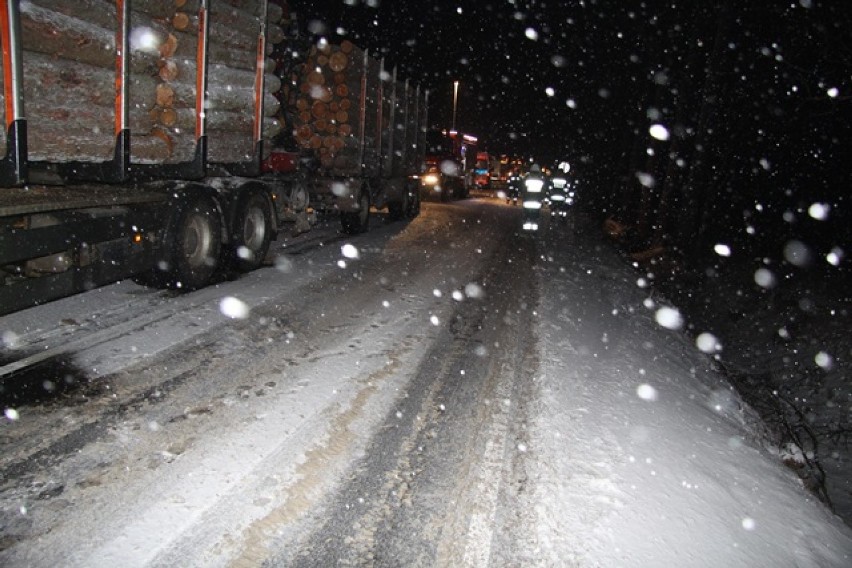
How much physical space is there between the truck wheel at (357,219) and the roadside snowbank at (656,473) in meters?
7.35

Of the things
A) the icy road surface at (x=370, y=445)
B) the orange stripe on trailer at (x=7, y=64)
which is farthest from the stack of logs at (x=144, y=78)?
the icy road surface at (x=370, y=445)

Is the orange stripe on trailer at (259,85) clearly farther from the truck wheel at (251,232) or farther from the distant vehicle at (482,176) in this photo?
the distant vehicle at (482,176)

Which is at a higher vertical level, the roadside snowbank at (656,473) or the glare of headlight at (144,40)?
the glare of headlight at (144,40)

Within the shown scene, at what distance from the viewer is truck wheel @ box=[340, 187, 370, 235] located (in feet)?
42.6

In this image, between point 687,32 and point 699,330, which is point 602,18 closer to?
point 687,32

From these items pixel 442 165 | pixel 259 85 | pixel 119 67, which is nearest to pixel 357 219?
pixel 259 85

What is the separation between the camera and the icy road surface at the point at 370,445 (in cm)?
289

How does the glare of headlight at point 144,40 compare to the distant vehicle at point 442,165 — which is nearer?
the glare of headlight at point 144,40

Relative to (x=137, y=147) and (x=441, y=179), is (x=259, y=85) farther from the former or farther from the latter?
(x=441, y=179)

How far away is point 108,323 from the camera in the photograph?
221 inches

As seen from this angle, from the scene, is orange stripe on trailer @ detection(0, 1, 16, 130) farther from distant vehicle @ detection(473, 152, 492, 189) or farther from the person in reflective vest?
distant vehicle @ detection(473, 152, 492, 189)

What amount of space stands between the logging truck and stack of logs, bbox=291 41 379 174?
2067 mm

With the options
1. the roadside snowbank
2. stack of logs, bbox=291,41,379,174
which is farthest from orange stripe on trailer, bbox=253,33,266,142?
the roadside snowbank

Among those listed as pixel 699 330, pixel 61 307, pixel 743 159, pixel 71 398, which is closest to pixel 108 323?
pixel 61 307
